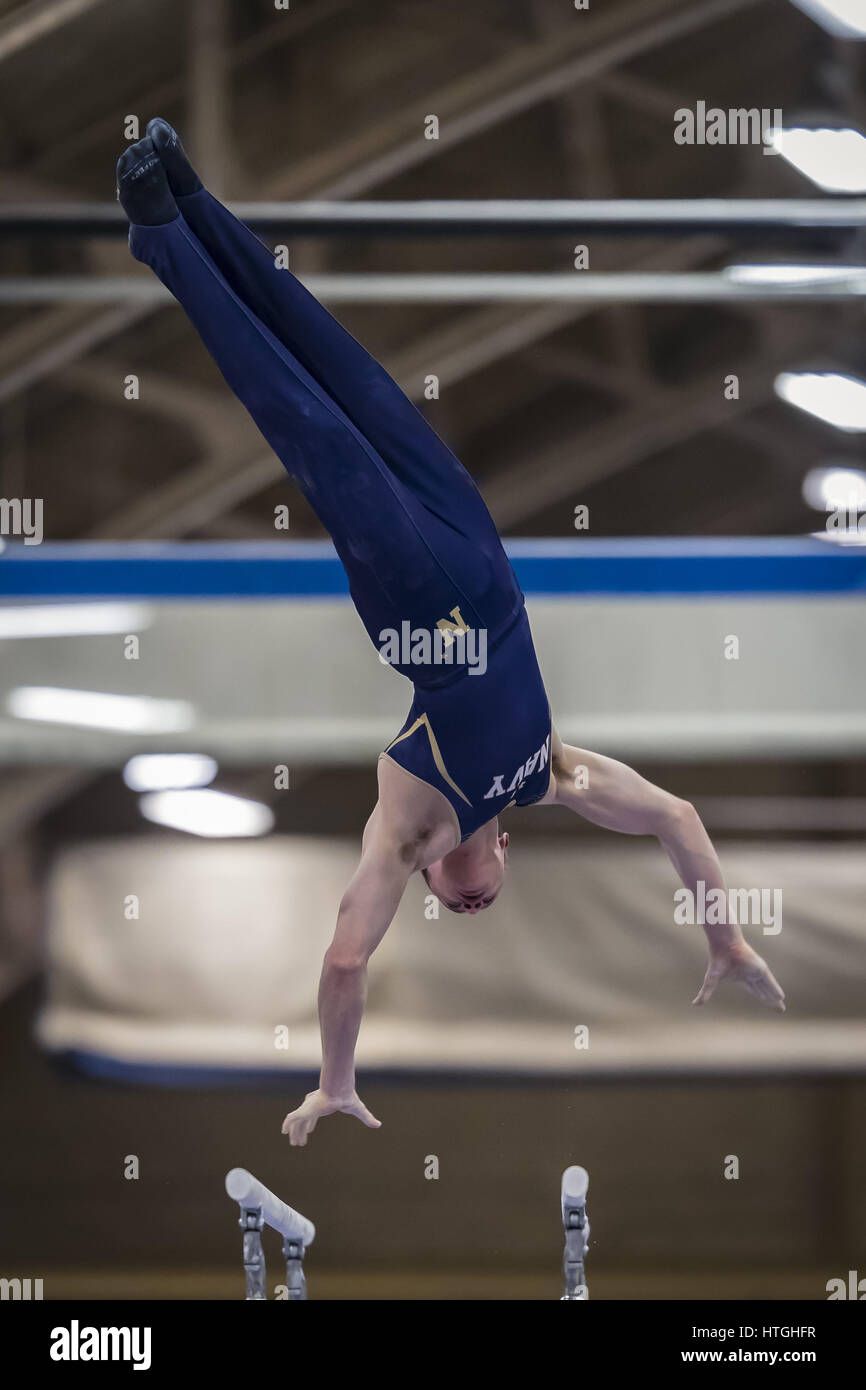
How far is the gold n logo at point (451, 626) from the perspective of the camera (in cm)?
295

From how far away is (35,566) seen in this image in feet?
15.5

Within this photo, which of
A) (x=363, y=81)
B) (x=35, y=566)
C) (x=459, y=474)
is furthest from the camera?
(x=363, y=81)

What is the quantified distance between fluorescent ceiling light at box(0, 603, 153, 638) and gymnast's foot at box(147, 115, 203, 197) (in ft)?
7.19

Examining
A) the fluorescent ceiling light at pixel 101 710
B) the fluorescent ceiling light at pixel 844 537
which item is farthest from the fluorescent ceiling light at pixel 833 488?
the fluorescent ceiling light at pixel 101 710

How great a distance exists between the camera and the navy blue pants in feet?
9.47

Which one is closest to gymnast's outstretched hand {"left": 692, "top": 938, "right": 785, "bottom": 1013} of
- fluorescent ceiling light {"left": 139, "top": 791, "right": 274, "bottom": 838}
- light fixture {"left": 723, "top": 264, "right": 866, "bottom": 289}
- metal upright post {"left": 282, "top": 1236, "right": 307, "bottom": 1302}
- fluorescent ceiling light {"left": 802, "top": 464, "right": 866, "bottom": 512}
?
metal upright post {"left": 282, "top": 1236, "right": 307, "bottom": 1302}

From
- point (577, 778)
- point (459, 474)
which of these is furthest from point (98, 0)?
point (577, 778)

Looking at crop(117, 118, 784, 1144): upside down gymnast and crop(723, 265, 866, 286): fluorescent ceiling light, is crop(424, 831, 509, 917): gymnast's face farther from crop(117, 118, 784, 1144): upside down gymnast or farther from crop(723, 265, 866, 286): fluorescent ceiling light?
crop(723, 265, 866, 286): fluorescent ceiling light

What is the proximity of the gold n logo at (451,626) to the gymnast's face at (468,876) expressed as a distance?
61 centimetres

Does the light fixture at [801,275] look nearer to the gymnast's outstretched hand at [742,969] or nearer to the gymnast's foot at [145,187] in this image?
the gymnast's outstretched hand at [742,969]

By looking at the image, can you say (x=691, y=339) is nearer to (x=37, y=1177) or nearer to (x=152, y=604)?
(x=152, y=604)

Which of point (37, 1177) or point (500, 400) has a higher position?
point (500, 400)

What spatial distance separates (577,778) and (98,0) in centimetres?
444
